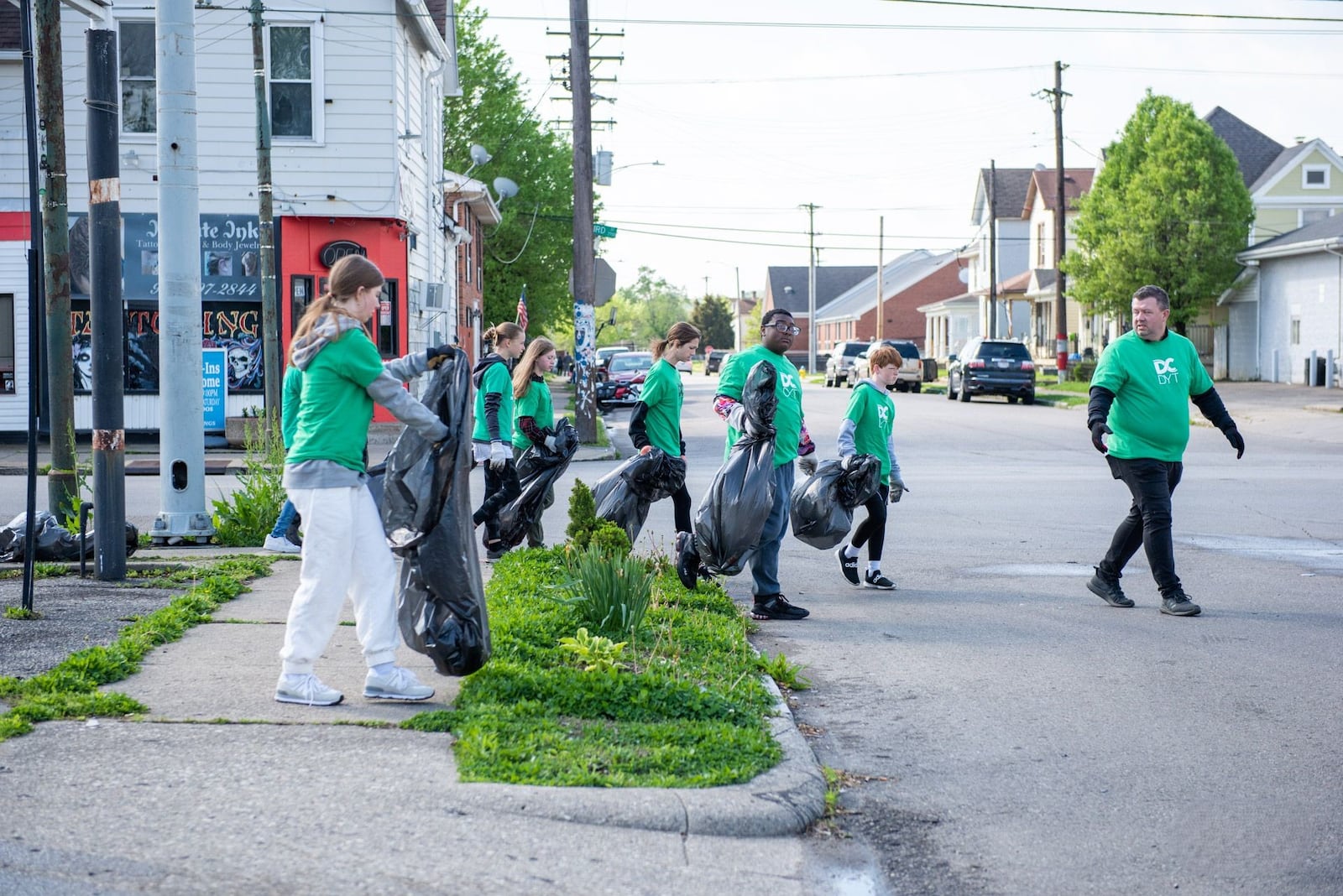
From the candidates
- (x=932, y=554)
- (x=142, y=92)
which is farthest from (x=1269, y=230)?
(x=932, y=554)

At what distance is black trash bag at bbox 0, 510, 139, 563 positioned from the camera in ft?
32.0

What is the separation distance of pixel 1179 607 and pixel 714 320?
5052 inches

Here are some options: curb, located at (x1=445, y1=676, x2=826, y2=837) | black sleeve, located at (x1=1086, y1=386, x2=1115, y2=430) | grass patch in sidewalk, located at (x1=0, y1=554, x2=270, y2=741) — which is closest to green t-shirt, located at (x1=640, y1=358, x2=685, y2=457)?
black sleeve, located at (x1=1086, y1=386, x2=1115, y2=430)

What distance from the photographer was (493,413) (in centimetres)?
966

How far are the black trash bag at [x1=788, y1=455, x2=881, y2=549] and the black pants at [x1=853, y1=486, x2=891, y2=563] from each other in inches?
8.5

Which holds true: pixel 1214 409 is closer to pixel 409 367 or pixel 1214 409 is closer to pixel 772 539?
pixel 772 539

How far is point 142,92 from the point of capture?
909 inches

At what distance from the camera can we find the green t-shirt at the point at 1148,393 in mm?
8547

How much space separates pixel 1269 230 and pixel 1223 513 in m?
46.3

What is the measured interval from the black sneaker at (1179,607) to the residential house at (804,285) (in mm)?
112928

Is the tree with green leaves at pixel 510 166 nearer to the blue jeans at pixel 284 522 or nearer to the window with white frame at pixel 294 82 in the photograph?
the window with white frame at pixel 294 82

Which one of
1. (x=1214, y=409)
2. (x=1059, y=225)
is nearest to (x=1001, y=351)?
(x=1059, y=225)

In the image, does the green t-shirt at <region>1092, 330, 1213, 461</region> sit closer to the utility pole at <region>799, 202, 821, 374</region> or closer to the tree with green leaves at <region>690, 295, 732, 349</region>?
the utility pole at <region>799, 202, 821, 374</region>

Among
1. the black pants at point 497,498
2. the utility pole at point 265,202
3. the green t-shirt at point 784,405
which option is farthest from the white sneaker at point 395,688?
the utility pole at point 265,202
